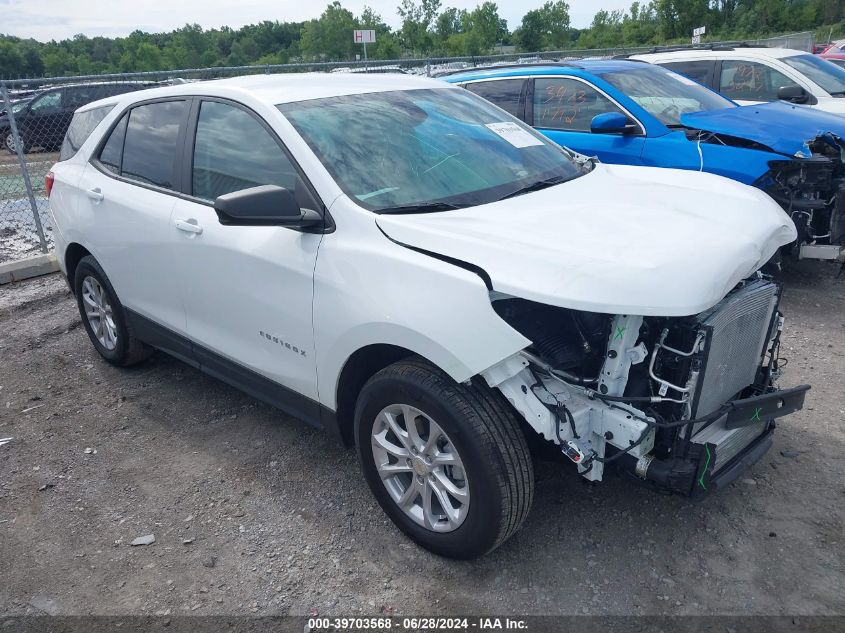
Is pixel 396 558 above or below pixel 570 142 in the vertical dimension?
below

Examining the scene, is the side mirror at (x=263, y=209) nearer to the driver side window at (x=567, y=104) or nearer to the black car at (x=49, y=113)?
the driver side window at (x=567, y=104)

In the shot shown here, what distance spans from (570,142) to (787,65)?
4223 mm

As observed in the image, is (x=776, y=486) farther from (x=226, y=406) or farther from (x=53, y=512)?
(x=53, y=512)

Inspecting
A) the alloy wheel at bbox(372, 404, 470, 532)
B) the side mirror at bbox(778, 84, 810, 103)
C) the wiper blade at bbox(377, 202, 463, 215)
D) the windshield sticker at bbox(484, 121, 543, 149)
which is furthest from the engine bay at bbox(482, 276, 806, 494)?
the side mirror at bbox(778, 84, 810, 103)

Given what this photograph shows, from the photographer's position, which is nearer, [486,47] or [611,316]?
[611,316]

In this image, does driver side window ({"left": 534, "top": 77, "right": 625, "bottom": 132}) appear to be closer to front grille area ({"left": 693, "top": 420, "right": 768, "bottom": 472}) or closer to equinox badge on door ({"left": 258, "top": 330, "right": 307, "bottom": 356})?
front grille area ({"left": 693, "top": 420, "right": 768, "bottom": 472})

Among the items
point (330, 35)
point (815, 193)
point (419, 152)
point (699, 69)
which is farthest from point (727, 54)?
point (330, 35)

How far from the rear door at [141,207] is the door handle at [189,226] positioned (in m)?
0.10

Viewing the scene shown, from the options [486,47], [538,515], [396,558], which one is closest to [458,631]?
[396,558]

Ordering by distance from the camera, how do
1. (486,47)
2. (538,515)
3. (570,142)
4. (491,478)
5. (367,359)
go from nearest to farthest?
1. (491,478)
2. (367,359)
3. (538,515)
4. (570,142)
5. (486,47)

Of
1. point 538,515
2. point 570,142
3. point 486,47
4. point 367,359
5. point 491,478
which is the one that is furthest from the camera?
point 486,47

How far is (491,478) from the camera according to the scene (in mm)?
2438

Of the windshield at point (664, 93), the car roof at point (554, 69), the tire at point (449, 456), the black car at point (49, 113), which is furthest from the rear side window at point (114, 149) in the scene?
the black car at point (49, 113)

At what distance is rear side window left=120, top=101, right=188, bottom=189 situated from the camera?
373cm
